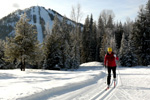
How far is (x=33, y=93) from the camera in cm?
543

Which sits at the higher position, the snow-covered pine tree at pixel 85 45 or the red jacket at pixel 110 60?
the snow-covered pine tree at pixel 85 45

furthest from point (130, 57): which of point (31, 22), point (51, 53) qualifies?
point (31, 22)

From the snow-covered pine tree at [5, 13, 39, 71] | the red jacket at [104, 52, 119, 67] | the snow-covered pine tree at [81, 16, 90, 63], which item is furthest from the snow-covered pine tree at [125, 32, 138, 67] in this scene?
the red jacket at [104, 52, 119, 67]

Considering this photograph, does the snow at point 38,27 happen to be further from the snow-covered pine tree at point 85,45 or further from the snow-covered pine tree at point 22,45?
the snow-covered pine tree at point 22,45

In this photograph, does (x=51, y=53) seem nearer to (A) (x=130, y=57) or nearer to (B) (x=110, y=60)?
(A) (x=130, y=57)

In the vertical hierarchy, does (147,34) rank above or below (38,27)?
below

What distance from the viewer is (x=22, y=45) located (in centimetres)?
2039

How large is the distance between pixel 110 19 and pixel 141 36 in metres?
31.0

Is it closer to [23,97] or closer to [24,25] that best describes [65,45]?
[24,25]

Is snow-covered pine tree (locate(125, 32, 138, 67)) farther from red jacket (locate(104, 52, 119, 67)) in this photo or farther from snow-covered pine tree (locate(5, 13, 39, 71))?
red jacket (locate(104, 52, 119, 67))

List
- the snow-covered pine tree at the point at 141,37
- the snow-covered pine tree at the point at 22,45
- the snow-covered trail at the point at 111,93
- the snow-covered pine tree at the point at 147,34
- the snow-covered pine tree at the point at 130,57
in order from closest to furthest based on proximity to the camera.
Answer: the snow-covered trail at the point at 111,93 → the snow-covered pine tree at the point at 22,45 → the snow-covered pine tree at the point at 147,34 → the snow-covered pine tree at the point at 141,37 → the snow-covered pine tree at the point at 130,57

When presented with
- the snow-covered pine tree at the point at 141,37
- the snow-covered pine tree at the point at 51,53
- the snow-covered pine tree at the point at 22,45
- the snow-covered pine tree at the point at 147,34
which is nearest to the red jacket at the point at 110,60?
the snow-covered pine tree at the point at 22,45

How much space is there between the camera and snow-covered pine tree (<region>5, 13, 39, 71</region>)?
66.2ft

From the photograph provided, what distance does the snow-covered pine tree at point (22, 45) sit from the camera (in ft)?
66.2
